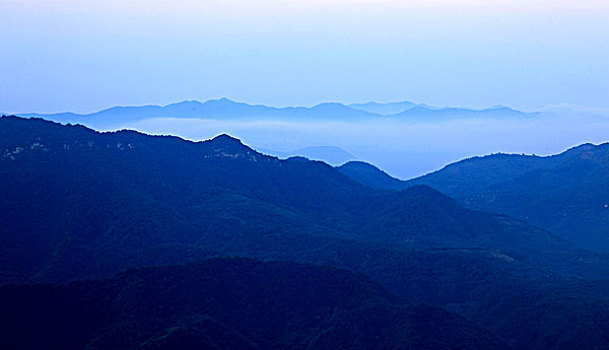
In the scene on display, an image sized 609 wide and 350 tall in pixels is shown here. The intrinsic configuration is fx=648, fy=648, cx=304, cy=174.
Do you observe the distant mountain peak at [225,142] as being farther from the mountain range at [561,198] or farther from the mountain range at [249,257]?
the mountain range at [561,198]

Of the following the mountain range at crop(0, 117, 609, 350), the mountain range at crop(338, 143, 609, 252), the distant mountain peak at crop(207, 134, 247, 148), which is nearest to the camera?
the mountain range at crop(0, 117, 609, 350)

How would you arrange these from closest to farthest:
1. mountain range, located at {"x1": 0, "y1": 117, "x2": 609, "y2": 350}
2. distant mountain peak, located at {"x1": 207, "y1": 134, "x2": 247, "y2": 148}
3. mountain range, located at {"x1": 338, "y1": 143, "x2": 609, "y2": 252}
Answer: mountain range, located at {"x1": 0, "y1": 117, "x2": 609, "y2": 350} → distant mountain peak, located at {"x1": 207, "y1": 134, "x2": 247, "y2": 148} → mountain range, located at {"x1": 338, "y1": 143, "x2": 609, "y2": 252}

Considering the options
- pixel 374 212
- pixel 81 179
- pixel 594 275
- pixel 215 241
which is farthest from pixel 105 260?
pixel 594 275

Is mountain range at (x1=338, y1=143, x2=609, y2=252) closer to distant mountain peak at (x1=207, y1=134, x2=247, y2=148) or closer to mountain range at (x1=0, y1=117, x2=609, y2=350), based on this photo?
mountain range at (x1=0, y1=117, x2=609, y2=350)

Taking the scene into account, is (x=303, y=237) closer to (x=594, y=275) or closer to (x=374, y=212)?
(x=374, y=212)

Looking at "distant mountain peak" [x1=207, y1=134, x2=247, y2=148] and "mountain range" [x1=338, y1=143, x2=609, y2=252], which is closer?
"distant mountain peak" [x1=207, y1=134, x2=247, y2=148]

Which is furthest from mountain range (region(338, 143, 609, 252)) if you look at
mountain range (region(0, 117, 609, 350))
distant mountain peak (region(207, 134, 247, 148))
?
distant mountain peak (region(207, 134, 247, 148))

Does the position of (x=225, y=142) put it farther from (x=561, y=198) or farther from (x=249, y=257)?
(x=561, y=198)

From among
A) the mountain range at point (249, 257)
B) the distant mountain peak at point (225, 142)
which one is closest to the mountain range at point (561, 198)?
the mountain range at point (249, 257)

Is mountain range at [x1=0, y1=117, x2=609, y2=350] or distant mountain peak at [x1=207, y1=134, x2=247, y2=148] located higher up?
distant mountain peak at [x1=207, y1=134, x2=247, y2=148]
